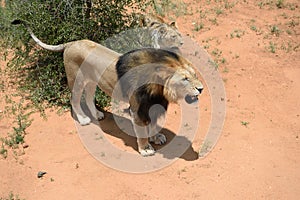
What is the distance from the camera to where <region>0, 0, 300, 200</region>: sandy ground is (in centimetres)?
485

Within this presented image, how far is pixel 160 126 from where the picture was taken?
5.99 meters

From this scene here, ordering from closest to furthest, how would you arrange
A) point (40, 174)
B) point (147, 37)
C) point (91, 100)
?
point (40, 174) → point (91, 100) → point (147, 37)

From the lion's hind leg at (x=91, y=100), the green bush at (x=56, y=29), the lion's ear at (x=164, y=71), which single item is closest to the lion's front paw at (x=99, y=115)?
the lion's hind leg at (x=91, y=100)

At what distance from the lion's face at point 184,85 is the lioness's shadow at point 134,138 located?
1210 mm

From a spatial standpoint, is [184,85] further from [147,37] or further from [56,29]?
[56,29]

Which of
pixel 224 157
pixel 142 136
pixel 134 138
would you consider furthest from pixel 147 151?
pixel 224 157

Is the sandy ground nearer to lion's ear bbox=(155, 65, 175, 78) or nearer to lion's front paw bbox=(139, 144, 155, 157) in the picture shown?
lion's front paw bbox=(139, 144, 155, 157)

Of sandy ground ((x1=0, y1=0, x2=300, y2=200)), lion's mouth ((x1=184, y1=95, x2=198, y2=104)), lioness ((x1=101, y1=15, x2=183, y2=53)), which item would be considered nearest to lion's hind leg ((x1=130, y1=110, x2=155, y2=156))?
sandy ground ((x1=0, y1=0, x2=300, y2=200))

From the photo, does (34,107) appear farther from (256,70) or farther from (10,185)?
(256,70)

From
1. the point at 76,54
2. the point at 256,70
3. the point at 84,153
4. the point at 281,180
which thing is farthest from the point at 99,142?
the point at 256,70

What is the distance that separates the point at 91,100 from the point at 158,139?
4.50 feet

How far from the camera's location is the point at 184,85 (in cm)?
433

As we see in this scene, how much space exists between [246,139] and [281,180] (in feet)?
2.98

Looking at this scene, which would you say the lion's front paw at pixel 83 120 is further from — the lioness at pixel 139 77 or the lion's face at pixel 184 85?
the lion's face at pixel 184 85
